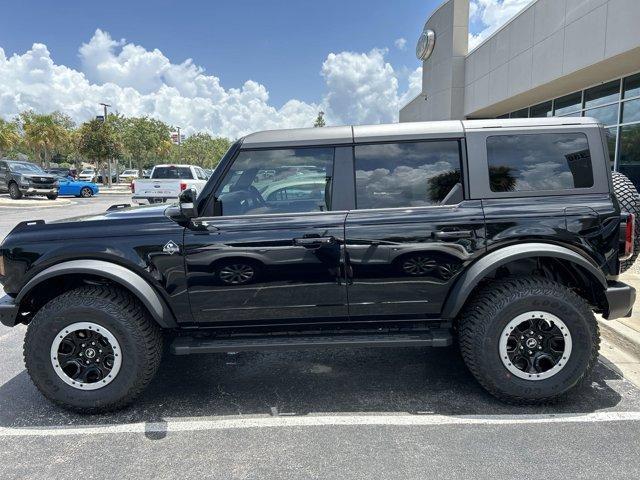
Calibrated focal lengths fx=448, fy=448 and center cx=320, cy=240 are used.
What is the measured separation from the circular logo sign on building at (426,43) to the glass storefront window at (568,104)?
1021cm

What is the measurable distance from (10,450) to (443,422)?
2.71 meters

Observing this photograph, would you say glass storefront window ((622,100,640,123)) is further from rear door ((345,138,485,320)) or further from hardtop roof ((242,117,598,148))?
rear door ((345,138,485,320))

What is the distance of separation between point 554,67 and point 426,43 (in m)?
12.0

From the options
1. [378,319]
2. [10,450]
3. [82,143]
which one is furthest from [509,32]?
[82,143]

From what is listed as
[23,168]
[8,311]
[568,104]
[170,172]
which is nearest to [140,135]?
[23,168]

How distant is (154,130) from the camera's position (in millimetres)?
40094

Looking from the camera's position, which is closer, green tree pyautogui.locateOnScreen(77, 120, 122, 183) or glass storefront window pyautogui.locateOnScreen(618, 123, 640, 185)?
glass storefront window pyautogui.locateOnScreen(618, 123, 640, 185)

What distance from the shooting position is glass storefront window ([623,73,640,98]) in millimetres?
10622

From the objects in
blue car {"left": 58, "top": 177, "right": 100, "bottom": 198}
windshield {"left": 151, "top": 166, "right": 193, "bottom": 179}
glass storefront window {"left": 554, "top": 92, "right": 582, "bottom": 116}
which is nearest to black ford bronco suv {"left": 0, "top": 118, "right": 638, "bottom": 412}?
glass storefront window {"left": 554, "top": 92, "right": 582, "bottom": 116}

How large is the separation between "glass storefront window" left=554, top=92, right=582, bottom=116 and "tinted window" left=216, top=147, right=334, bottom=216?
13.1 m

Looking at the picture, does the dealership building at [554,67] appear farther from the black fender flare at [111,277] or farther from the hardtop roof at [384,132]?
the black fender flare at [111,277]

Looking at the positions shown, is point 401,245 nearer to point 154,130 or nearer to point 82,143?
point 82,143

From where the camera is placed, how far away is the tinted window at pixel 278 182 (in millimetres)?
3174

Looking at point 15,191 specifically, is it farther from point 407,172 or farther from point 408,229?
point 408,229
